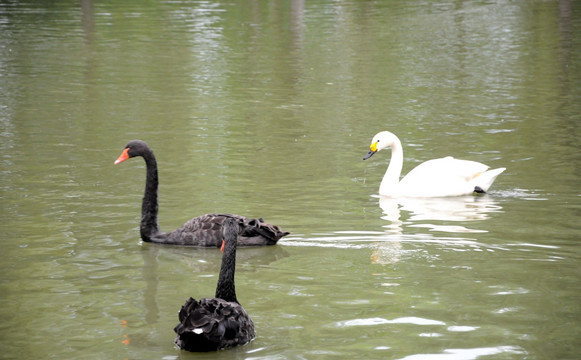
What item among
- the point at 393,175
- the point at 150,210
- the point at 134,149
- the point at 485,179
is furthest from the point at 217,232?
the point at 485,179

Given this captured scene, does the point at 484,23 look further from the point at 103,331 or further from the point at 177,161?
the point at 103,331

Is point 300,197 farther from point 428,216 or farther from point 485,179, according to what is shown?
point 485,179

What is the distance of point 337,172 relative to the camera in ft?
43.1

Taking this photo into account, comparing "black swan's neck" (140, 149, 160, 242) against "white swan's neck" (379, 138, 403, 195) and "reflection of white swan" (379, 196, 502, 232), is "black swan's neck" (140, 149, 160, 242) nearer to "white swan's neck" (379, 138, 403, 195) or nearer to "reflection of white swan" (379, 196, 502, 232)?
"reflection of white swan" (379, 196, 502, 232)

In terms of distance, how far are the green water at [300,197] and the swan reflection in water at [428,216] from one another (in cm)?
4

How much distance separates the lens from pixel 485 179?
38.7 ft

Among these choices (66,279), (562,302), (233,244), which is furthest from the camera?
(66,279)

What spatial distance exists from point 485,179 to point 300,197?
221 centimetres

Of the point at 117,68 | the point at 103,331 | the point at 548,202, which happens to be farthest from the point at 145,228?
the point at 117,68

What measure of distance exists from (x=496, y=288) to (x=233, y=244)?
7.84 ft

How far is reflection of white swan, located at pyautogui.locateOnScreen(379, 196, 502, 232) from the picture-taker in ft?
35.6

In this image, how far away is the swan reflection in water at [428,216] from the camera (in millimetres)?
9595

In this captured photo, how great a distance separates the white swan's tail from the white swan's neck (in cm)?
93

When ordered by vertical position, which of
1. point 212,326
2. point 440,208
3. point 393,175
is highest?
point 212,326
